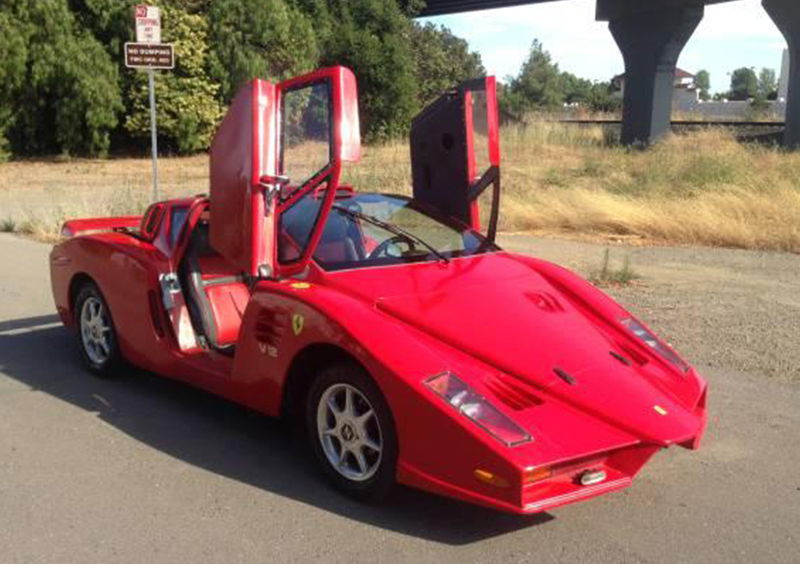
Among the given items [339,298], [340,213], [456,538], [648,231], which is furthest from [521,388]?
[648,231]

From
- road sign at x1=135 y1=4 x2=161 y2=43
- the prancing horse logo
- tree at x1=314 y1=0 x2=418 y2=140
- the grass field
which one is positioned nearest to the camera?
the prancing horse logo

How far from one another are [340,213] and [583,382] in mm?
1802

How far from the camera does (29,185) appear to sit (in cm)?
2158

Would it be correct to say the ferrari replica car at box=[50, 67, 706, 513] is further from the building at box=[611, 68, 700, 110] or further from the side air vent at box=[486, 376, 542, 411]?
the building at box=[611, 68, 700, 110]

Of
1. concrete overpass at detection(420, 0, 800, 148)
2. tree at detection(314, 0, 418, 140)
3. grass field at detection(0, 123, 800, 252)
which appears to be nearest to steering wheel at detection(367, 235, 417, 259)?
grass field at detection(0, 123, 800, 252)

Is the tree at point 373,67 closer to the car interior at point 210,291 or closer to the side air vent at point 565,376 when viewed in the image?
the car interior at point 210,291

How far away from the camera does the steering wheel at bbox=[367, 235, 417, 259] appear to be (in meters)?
4.56

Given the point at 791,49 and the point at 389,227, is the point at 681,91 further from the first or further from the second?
the point at 389,227

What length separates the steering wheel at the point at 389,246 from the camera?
456cm

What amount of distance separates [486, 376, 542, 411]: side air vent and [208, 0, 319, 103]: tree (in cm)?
2677

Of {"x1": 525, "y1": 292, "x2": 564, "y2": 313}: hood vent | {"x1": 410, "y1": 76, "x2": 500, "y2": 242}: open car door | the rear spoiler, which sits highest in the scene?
{"x1": 410, "y1": 76, "x2": 500, "y2": 242}: open car door

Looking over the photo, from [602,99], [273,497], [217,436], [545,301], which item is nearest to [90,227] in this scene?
[217,436]

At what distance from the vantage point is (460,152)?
533 cm

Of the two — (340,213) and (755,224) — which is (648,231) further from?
(340,213)
